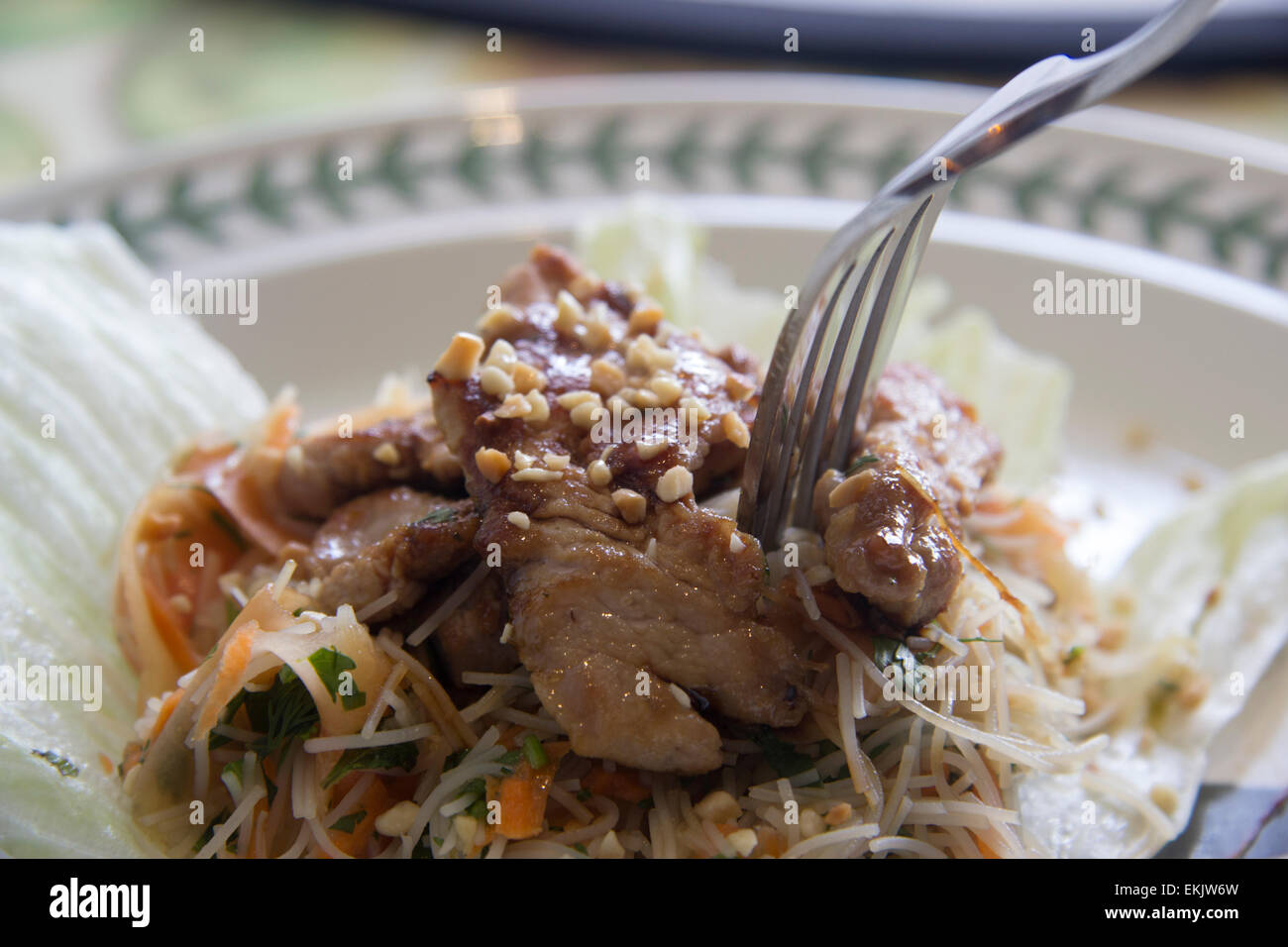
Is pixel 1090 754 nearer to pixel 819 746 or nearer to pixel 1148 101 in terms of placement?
pixel 819 746

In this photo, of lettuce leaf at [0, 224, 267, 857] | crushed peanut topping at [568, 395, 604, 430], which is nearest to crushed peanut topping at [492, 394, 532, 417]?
crushed peanut topping at [568, 395, 604, 430]

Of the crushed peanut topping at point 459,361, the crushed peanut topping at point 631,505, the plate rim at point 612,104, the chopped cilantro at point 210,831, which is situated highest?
the plate rim at point 612,104

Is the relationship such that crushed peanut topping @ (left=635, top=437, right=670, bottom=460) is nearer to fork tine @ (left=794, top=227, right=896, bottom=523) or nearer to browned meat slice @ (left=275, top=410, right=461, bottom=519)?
fork tine @ (left=794, top=227, right=896, bottom=523)

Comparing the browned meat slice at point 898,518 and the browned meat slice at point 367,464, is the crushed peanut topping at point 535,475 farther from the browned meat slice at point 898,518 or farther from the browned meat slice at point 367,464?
the browned meat slice at point 898,518

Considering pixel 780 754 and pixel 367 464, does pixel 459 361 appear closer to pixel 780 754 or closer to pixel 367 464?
pixel 367 464

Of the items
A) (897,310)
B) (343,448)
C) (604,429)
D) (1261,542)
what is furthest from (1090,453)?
(343,448)

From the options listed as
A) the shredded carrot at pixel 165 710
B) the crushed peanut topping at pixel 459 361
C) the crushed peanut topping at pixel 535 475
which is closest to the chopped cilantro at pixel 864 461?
the crushed peanut topping at pixel 535 475
